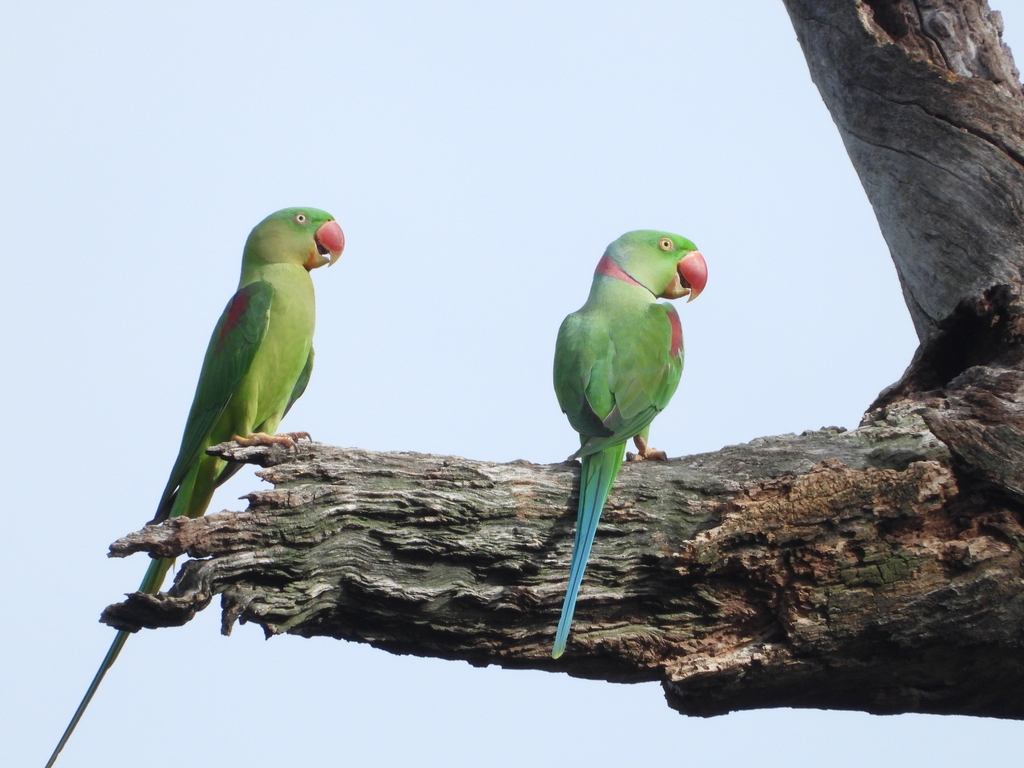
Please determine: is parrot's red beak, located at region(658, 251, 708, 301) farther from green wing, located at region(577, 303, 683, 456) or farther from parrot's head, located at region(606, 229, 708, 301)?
green wing, located at region(577, 303, 683, 456)

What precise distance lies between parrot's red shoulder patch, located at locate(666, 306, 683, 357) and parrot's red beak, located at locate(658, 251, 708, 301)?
0.49 m

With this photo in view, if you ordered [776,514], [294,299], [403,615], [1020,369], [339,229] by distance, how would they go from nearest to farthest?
[403,615]
[776,514]
[1020,369]
[294,299]
[339,229]

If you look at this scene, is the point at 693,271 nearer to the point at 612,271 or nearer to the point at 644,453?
the point at 612,271

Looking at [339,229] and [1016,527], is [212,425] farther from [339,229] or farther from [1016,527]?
[1016,527]

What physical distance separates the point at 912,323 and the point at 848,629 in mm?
1949

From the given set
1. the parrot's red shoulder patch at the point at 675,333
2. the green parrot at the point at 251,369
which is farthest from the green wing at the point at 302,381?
the parrot's red shoulder patch at the point at 675,333

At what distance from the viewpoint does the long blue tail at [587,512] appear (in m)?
2.88

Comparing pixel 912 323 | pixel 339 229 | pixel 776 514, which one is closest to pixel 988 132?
pixel 912 323

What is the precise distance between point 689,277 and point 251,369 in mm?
2096

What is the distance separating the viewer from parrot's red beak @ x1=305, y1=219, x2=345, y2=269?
184 inches

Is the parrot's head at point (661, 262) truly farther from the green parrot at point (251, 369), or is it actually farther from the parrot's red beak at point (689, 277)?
the green parrot at point (251, 369)

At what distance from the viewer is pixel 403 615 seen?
291cm

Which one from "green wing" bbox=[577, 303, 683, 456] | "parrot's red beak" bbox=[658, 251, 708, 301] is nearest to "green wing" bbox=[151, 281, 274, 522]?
"green wing" bbox=[577, 303, 683, 456]

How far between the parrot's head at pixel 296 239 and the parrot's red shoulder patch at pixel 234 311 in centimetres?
36
